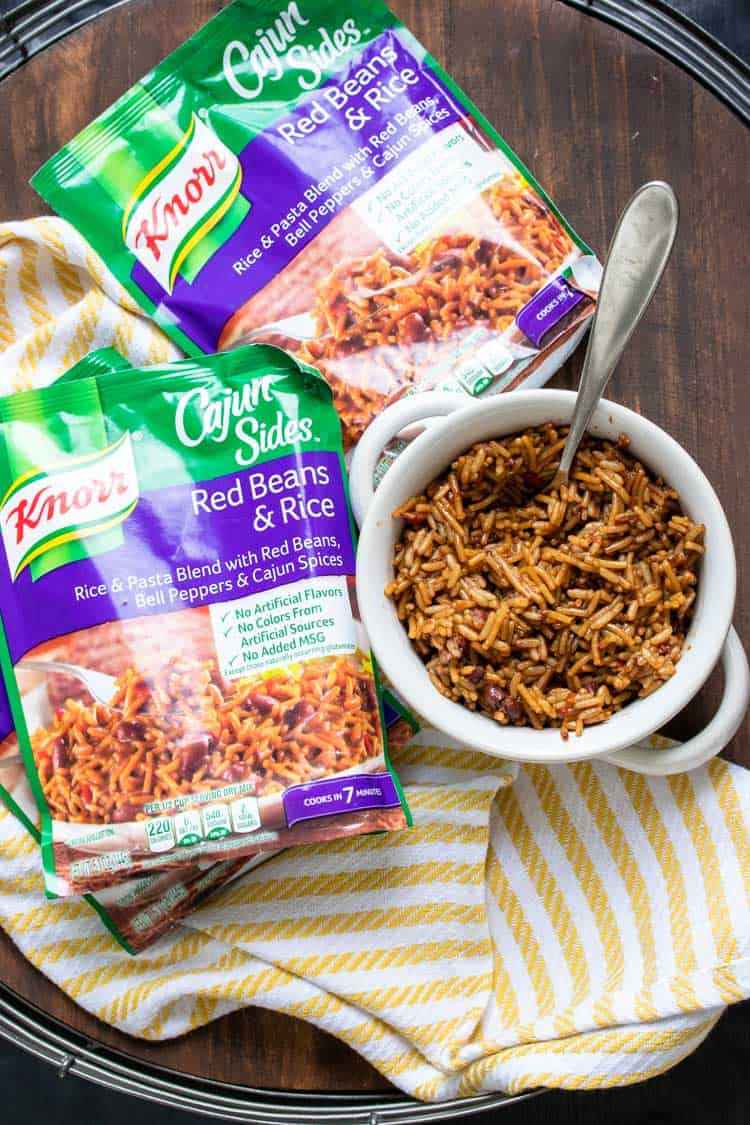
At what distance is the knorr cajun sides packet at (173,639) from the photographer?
1.11m

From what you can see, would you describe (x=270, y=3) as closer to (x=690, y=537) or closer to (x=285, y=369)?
(x=285, y=369)

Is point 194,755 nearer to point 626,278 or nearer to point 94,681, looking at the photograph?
point 94,681

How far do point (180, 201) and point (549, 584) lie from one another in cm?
57

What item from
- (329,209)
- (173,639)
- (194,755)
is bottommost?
(194,755)

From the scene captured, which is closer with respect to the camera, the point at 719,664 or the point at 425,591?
the point at 425,591

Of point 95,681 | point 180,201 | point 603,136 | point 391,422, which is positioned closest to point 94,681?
point 95,681

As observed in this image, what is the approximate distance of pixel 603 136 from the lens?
49.7 inches

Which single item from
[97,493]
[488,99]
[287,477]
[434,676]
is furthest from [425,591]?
[488,99]

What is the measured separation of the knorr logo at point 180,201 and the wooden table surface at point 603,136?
0.11 metres

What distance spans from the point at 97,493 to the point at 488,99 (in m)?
0.60

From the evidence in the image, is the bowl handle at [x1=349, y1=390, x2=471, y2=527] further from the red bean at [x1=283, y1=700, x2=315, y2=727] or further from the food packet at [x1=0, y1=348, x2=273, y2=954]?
the food packet at [x1=0, y1=348, x2=273, y2=954]

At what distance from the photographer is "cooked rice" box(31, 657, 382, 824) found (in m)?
1.11

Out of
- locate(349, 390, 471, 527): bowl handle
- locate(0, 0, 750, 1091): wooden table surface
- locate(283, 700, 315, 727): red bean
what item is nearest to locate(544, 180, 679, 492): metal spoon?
A: locate(349, 390, 471, 527): bowl handle

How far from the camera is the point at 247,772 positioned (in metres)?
1.12
